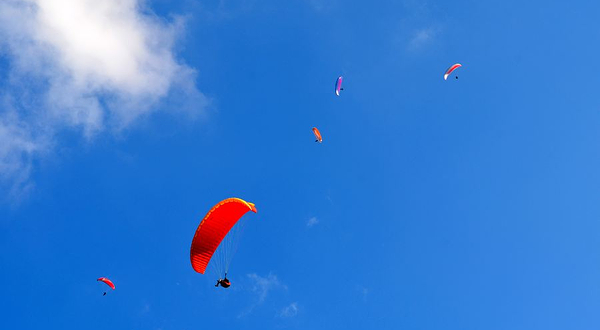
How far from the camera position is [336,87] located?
197 feet

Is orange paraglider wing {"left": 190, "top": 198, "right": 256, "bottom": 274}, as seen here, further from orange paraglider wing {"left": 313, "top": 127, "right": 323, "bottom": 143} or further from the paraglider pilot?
orange paraglider wing {"left": 313, "top": 127, "right": 323, "bottom": 143}

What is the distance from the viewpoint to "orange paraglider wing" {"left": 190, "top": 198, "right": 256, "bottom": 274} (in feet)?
128

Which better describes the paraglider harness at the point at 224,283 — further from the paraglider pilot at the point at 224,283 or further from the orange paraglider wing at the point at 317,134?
the orange paraglider wing at the point at 317,134

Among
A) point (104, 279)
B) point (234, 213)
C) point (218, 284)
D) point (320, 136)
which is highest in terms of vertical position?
point (320, 136)

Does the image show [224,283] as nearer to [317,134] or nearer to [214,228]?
[214,228]

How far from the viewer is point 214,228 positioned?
131 feet

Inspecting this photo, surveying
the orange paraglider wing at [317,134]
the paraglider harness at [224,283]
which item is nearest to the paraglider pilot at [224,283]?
the paraglider harness at [224,283]

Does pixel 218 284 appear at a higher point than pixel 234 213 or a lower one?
lower

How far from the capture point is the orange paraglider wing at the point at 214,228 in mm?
39062

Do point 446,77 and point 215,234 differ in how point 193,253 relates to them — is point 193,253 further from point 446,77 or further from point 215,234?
point 446,77

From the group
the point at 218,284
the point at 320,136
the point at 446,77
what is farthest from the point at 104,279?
the point at 446,77

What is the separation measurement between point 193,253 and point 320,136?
→ 88.0 feet

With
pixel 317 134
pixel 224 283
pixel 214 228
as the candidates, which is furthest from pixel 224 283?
pixel 317 134

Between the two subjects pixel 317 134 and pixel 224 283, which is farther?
pixel 317 134
